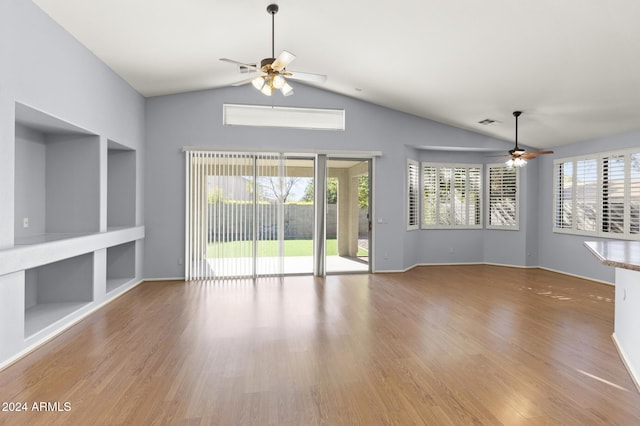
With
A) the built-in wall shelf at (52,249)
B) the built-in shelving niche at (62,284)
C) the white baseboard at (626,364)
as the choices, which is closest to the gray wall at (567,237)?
the white baseboard at (626,364)

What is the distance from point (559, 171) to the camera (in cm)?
738

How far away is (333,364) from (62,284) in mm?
3734

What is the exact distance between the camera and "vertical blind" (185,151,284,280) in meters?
6.50

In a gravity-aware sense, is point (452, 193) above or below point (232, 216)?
above

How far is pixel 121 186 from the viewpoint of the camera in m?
6.00

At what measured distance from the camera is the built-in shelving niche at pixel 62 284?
433 centimetres

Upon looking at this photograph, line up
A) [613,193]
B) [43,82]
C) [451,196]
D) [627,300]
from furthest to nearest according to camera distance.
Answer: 1. [451,196]
2. [613,193]
3. [43,82]
4. [627,300]

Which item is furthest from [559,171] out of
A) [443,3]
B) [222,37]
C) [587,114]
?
[222,37]

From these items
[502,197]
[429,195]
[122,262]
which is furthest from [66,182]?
[502,197]

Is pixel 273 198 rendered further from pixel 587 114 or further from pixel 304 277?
pixel 587 114

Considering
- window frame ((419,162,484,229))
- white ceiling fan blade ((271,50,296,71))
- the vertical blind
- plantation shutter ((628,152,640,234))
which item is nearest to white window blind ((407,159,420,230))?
window frame ((419,162,484,229))

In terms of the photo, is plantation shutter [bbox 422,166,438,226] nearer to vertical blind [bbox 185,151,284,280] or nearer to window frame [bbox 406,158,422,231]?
window frame [bbox 406,158,422,231]

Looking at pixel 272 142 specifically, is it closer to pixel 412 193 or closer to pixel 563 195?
pixel 412 193

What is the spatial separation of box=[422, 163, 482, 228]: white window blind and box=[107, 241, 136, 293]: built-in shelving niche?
600cm
